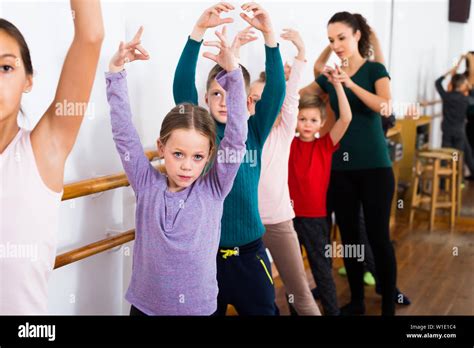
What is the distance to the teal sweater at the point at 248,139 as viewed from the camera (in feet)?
5.41

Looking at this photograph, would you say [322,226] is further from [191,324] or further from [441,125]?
[441,125]

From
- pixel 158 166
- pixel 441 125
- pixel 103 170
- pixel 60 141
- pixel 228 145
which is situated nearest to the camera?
pixel 60 141

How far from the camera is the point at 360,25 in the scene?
2375 millimetres

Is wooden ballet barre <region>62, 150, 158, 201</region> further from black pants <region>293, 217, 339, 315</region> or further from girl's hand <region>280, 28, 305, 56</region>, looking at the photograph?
black pants <region>293, 217, 339, 315</region>

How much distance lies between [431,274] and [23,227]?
220 cm

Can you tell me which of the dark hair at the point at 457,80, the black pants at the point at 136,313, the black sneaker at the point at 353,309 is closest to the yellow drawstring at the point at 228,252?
the black pants at the point at 136,313

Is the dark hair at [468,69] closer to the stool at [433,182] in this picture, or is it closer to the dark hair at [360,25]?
the stool at [433,182]

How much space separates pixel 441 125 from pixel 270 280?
240cm

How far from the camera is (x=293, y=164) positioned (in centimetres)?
225

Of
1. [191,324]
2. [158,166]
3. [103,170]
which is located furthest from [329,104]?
[191,324]

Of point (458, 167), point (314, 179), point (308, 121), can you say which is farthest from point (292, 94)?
point (458, 167)

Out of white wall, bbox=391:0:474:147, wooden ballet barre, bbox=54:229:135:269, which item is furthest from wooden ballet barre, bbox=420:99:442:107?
wooden ballet barre, bbox=54:229:135:269

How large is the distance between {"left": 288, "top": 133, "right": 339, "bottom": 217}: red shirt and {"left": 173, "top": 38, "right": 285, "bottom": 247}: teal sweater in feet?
Result: 1.84

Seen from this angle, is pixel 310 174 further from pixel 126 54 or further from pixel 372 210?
pixel 126 54
